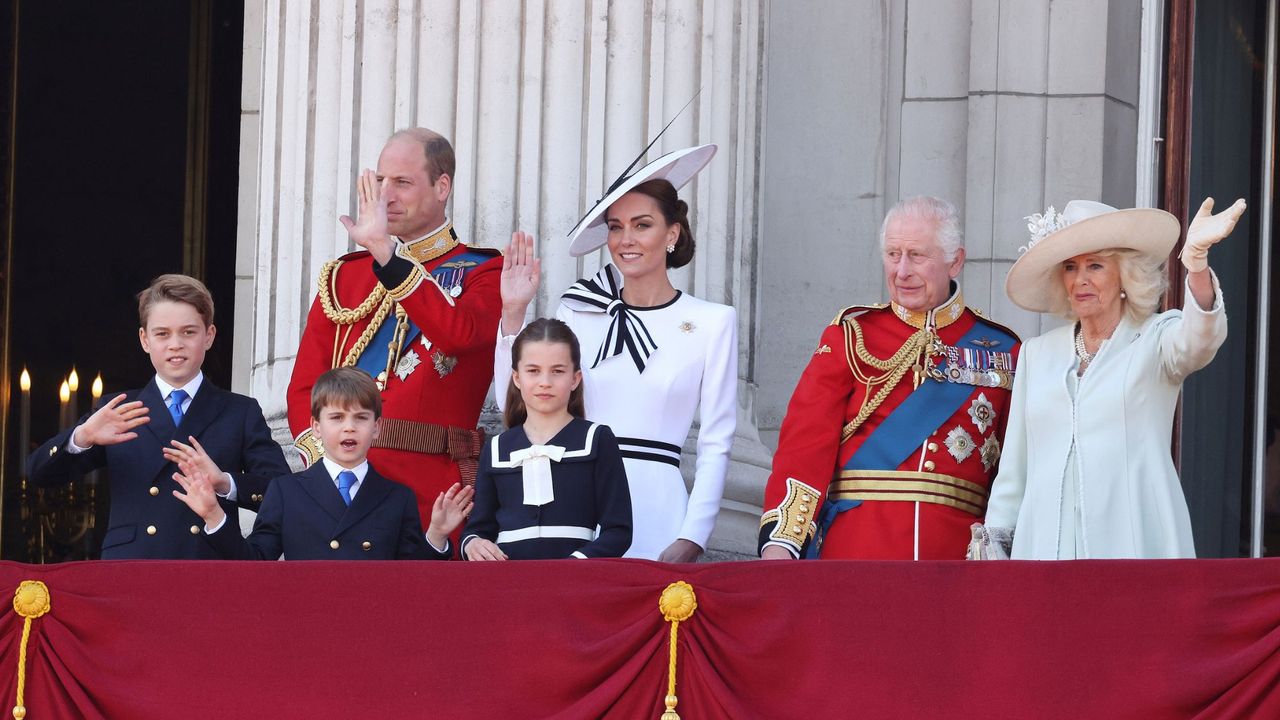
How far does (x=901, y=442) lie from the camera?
18.4 feet

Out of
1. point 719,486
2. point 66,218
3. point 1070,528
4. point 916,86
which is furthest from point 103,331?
point 1070,528

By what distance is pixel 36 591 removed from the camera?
486 centimetres

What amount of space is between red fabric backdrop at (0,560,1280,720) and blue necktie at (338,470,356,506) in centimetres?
60

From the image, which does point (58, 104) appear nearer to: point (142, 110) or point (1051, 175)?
point (142, 110)

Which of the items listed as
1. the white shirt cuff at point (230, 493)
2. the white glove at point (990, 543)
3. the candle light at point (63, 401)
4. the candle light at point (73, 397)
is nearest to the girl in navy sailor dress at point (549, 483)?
the white shirt cuff at point (230, 493)

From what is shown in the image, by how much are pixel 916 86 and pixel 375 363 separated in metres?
2.73

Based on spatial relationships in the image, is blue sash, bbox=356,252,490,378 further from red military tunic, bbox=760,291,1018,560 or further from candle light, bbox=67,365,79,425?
candle light, bbox=67,365,79,425

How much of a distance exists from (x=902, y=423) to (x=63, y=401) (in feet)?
16.7

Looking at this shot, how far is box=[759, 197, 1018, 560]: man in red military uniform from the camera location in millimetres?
5543

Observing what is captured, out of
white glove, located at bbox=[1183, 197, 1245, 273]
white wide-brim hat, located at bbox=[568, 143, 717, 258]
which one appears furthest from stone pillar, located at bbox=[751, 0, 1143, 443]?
white glove, located at bbox=[1183, 197, 1245, 273]

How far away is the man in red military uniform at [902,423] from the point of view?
5.54 metres

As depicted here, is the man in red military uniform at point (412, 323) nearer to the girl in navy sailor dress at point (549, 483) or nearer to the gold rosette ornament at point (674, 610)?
the girl in navy sailor dress at point (549, 483)

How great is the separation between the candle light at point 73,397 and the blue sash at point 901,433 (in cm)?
505

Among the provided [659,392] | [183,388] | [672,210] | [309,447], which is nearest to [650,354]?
[659,392]
